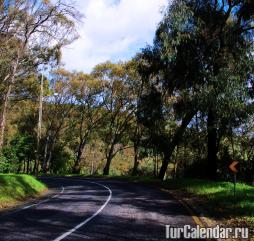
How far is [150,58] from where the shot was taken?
97.0 feet

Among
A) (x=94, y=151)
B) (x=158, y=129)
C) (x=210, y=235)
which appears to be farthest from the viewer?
(x=94, y=151)

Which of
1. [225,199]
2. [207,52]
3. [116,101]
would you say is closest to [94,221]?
[225,199]

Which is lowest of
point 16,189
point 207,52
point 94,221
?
point 94,221

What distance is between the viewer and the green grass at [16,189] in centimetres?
2025

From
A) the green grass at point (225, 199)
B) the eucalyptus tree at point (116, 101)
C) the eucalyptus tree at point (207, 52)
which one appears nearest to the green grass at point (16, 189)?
the green grass at point (225, 199)

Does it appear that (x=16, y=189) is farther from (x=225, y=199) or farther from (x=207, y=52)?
(x=207, y=52)

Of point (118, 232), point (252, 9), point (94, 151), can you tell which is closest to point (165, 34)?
point (252, 9)

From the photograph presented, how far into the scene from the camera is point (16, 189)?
898 inches

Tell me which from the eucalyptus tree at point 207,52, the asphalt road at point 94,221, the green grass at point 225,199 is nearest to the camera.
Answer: the asphalt road at point 94,221

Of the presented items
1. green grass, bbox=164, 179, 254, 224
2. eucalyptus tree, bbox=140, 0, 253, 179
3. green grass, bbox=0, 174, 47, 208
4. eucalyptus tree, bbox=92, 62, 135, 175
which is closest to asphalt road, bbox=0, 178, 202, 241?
green grass, bbox=164, 179, 254, 224

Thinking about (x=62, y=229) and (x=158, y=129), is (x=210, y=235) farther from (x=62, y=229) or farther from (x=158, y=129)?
(x=158, y=129)

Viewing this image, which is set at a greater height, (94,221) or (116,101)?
(116,101)

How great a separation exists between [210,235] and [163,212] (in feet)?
15.5

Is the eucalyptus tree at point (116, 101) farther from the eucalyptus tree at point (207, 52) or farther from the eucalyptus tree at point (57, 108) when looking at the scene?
the eucalyptus tree at point (207, 52)
